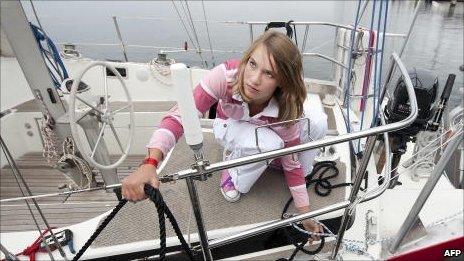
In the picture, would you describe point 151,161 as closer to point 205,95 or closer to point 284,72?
point 205,95

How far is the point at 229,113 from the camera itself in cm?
191

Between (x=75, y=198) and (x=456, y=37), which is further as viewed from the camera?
(x=456, y=37)

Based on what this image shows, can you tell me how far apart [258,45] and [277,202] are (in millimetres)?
1109

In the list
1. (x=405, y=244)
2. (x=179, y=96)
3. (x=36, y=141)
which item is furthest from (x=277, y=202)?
(x=36, y=141)

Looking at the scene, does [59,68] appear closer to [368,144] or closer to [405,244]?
[368,144]

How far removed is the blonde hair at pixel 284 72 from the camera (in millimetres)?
1517

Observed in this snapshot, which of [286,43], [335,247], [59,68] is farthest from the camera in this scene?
[59,68]

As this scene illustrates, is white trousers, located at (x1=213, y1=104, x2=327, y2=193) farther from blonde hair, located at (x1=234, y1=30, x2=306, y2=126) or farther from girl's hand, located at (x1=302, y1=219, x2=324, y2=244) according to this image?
girl's hand, located at (x1=302, y1=219, x2=324, y2=244)

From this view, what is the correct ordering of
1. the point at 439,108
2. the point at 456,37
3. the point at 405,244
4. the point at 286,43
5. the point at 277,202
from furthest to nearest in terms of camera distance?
the point at 456,37 < the point at 439,108 < the point at 277,202 < the point at 405,244 < the point at 286,43

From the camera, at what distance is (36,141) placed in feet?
14.2

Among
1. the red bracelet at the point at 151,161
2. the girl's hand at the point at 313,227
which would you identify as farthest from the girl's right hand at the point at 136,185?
the girl's hand at the point at 313,227

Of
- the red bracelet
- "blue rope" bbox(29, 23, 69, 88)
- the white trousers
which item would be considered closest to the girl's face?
the white trousers

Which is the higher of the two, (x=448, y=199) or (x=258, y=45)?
(x=258, y=45)

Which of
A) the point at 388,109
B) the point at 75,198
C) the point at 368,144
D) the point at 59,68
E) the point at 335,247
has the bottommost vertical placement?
the point at 75,198
